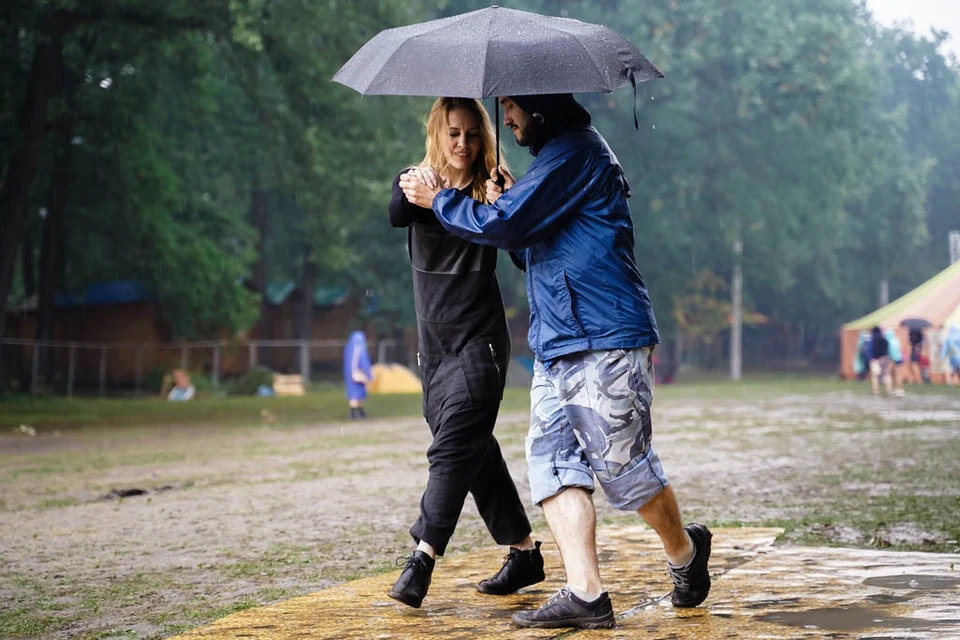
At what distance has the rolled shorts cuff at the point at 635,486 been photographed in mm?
4754

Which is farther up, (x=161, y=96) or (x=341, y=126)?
(x=161, y=96)

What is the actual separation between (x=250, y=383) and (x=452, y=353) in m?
32.7

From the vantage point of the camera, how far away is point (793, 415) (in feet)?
70.2

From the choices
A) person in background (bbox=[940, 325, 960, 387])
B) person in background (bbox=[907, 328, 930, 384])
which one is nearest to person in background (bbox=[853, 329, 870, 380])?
person in background (bbox=[907, 328, 930, 384])

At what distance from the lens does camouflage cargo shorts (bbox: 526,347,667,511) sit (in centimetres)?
474

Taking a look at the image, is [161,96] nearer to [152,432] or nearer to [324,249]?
[324,249]

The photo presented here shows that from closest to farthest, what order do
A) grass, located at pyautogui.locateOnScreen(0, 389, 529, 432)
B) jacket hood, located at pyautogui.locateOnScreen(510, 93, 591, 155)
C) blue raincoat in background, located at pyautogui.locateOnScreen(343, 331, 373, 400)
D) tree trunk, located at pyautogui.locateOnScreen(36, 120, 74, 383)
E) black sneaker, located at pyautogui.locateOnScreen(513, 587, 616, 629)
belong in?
1. black sneaker, located at pyautogui.locateOnScreen(513, 587, 616, 629)
2. jacket hood, located at pyautogui.locateOnScreen(510, 93, 591, 155)
3. grass, located at pyautogui.locateOnScreen(0, 389, 529, 432)
4. blue raincoat in background, located at pyautogui.locateOnScreen(343, 331, 373, 400)
5. tree trunk, located at pyautogui.locateOnScreen(36, 120, 74, 383)

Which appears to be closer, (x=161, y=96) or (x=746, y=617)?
(x=746, y=617)

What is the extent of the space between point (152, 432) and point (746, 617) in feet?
53.1

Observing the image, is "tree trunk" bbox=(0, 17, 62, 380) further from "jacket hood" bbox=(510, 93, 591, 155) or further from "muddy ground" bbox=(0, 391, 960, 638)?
"jacket hood" bbox=(510, 93, 591, 155)

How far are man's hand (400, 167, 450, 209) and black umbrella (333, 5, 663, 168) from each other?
0.28 meters

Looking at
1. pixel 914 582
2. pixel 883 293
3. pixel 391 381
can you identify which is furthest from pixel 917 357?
pixel 914 582

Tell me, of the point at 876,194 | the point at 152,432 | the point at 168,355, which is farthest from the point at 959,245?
the point at 152,432

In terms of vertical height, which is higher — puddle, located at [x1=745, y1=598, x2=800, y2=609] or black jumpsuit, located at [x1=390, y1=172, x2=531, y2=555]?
black jumpsuit, located at [x1=390, y1=172, x2=531, y2=555]
